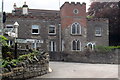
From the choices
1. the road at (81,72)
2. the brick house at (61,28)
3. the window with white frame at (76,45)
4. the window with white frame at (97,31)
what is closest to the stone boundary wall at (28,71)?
the road at (81,72)

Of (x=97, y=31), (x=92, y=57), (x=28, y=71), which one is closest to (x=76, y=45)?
(x=97, y=31)

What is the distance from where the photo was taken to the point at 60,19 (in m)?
32.8

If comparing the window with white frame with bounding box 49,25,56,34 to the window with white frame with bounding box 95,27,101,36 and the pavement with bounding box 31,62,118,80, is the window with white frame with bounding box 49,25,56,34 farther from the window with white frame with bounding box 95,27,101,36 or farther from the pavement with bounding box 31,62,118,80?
the pavement with bounding box 31,62,118,80

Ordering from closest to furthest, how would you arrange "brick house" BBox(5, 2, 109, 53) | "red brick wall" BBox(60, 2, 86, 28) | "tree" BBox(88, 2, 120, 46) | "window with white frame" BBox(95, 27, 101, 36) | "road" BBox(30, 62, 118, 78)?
"road" BBox(30, 62, 118, 78) < "brick house" BBox(5, 2, 109, 53) < "red brick wall" BBox(60, 2, 86, 28) < "window with white frame" BBox(95, 27, 101, 36) < "tree" BBox(88, 2, 120, 46)

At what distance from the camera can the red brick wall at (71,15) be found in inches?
1264

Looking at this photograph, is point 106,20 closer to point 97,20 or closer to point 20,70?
point 97,20

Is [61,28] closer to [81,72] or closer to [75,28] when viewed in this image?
[75,28]

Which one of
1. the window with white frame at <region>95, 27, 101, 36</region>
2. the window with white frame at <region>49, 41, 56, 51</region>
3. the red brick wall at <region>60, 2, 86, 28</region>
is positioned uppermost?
the red brick wall at <region>60, 2, 86, 28</region>

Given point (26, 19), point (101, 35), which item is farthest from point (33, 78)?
point (101, 35)

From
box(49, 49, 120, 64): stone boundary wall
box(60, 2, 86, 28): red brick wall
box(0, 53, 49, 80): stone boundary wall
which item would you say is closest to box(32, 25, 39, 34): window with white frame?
box(60, 2, 86, 28): red brick wall

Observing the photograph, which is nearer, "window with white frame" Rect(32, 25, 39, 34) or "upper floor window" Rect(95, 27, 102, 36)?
"window with white frame" Rect(32, 25, 39, 34)

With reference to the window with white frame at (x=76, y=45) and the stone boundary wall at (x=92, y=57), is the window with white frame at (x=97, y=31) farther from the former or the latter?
the stone boundary wall at (x=92, y=57)

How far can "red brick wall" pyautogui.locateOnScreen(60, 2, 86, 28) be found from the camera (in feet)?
105

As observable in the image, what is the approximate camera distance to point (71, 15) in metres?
32.2
